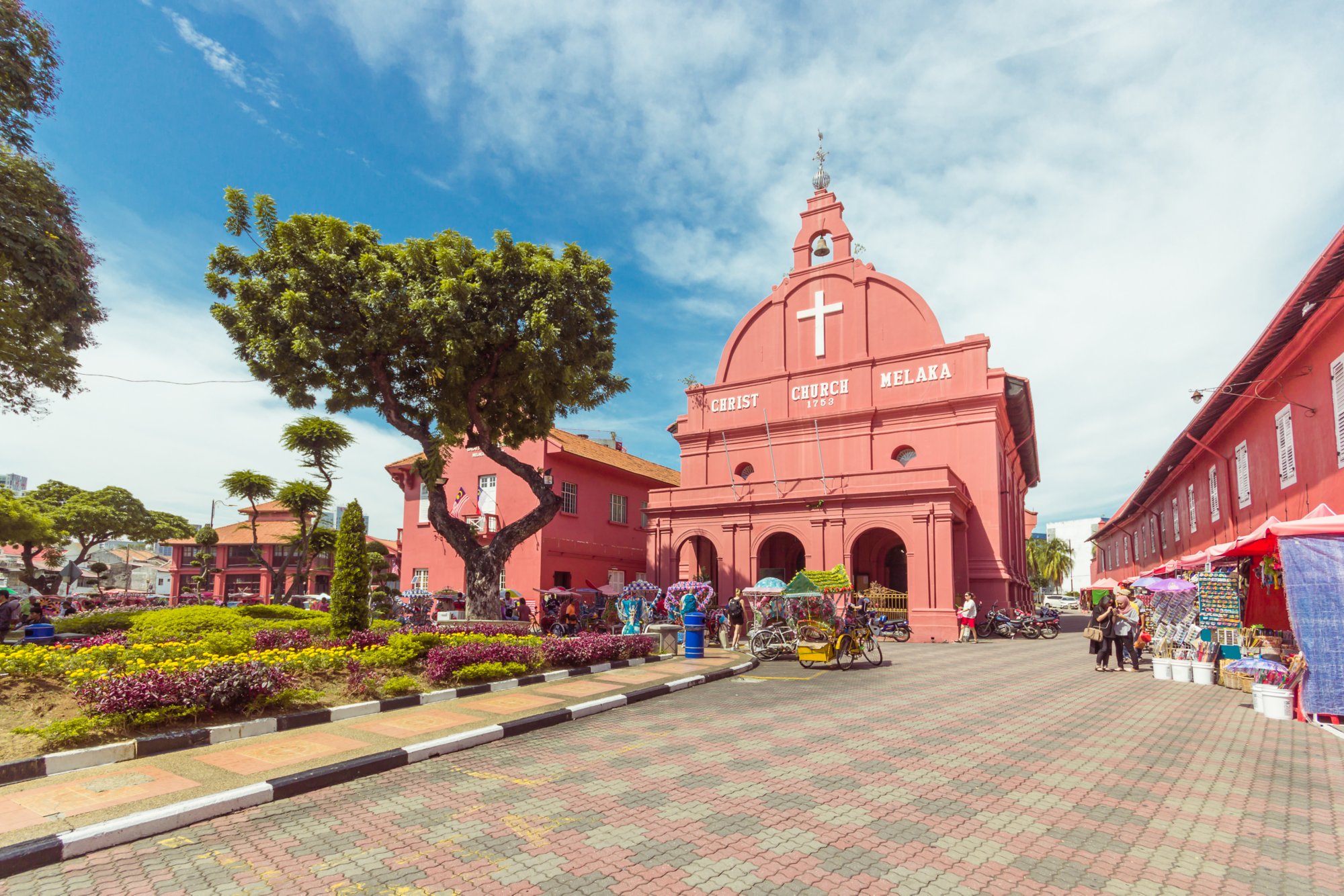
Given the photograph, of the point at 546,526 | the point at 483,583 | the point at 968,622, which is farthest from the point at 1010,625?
the point at 483,583

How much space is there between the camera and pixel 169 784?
5.61 m

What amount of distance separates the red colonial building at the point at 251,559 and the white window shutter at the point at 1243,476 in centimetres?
4353

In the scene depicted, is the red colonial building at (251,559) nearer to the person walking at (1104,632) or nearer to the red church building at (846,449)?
the red church building at (846,449)

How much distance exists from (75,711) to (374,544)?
34.6 metres

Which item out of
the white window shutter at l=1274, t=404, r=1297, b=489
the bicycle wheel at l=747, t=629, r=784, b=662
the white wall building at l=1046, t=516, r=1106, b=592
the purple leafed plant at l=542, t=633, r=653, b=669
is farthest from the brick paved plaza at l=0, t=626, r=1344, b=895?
the white wall building at l=1046, t=516, r=1106, b=592

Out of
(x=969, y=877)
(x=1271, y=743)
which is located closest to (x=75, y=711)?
(x=969, y=877)

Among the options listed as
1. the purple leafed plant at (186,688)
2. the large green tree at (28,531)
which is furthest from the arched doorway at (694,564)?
the large green tree at (28,531)

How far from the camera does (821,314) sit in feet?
95.3

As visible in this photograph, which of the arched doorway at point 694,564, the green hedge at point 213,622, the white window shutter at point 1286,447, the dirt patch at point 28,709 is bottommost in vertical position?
the dirt patch at point 28,709

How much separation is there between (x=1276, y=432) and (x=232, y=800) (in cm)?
1830

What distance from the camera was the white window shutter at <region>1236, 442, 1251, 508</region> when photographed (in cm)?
1666

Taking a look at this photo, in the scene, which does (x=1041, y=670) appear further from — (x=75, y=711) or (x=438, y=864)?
(x=75, y=711)

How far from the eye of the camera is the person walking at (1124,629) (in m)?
14.8

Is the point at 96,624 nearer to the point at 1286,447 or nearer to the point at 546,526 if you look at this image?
the point at 546,526
